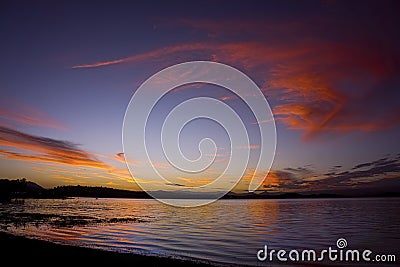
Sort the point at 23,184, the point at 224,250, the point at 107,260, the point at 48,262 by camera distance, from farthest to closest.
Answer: the point at 23,184 → the point at 224,250 → the point at 107,260 → the point at 48,262

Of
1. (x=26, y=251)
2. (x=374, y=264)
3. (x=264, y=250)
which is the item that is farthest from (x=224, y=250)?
(x=26, y=251)

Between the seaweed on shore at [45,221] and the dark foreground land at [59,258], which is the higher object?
the dark foreground land at [59,258]

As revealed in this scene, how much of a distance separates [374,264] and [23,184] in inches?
6965

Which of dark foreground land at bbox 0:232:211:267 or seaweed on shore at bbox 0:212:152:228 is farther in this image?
seaweed on shore at bbox 0:212:152:228

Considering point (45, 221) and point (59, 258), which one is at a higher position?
point (59, 258)

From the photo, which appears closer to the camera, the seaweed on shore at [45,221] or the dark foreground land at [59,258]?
the dark foreground land at [59,258]

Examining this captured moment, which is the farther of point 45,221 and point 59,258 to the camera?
point 45,221

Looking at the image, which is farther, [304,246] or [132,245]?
[304,246]

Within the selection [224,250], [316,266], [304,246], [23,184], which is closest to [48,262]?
[224,250]

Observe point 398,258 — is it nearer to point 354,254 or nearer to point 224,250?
point 354,254

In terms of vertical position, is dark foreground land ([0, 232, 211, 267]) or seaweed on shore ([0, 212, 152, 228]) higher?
dark foreground land ([0, 232, 211, 267])

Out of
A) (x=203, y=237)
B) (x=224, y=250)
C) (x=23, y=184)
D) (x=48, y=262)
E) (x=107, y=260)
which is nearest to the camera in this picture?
(x=48, y=262)

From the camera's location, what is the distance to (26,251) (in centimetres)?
2153

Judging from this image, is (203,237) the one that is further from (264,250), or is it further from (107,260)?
(107,260)
